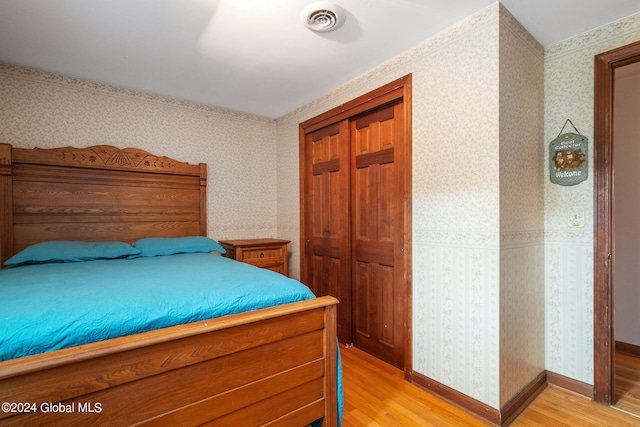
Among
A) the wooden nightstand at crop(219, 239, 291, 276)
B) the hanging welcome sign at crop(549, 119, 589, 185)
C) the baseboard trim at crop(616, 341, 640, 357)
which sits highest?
the hanging welcome sign at crop(549, 119, 589, 185)

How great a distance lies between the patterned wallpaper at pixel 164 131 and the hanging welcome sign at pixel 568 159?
2649mm

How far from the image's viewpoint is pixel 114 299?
1244mm

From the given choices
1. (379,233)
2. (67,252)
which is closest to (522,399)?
(379,233)

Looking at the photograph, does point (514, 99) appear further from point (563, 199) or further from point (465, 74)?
point (563, 199)

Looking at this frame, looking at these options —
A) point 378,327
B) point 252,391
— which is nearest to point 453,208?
point 378,327

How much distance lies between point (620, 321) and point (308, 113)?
3275 millimetres

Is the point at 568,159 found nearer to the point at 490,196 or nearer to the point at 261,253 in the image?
the point at 490,196

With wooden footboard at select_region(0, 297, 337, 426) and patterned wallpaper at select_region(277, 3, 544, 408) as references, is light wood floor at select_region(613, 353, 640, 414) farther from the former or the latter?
wooden footboard at select_region(0, 297, 337, 426)

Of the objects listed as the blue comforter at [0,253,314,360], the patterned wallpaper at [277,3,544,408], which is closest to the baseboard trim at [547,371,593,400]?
the patterned wallpaper at [277,3,544,408]

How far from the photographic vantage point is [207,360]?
1.21 m

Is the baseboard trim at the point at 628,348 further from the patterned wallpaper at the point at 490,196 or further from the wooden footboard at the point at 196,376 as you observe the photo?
the wooden footboard at the point at 196,376

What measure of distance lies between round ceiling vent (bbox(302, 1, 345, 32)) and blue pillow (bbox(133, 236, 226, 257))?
195 centimetres

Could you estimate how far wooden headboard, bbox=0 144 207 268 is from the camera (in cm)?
234

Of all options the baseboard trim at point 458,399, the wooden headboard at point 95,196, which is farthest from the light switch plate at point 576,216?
the wooden headboard at point 95,196
